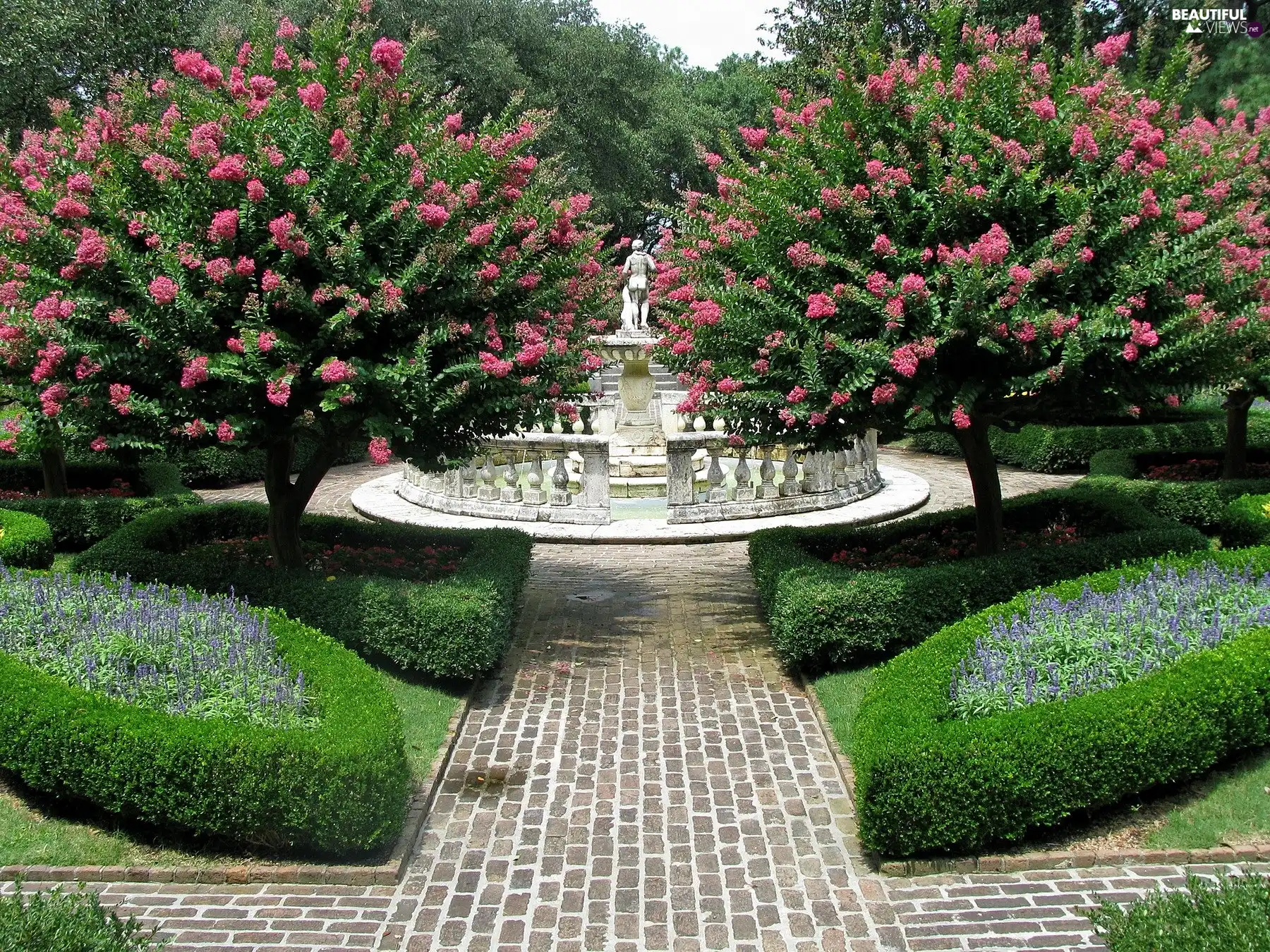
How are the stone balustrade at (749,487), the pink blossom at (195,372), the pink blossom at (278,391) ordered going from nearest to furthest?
the pink blossom at (278,391) → the pink blossom at (195,372) → the stone balustrade at (749,487)

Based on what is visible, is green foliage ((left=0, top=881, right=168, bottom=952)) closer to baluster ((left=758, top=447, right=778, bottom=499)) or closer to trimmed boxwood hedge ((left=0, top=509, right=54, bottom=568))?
trimmed boxwood hedge ((left=0, top=509, right=54, bottom=568))

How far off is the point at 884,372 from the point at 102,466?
1302cm

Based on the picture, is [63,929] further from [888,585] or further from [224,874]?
[888,585]

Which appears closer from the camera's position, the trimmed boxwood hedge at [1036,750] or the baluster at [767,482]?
the trimmed boxwood hedge at [1036,750]

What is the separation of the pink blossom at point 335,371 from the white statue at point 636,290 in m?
12.4

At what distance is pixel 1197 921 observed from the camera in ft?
14.2

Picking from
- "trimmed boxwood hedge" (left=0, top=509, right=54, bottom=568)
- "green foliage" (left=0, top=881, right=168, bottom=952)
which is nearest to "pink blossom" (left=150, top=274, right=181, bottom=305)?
"green foliage" (left=0, top=881, right=168, bottom=952)

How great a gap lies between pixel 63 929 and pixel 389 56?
6610mm

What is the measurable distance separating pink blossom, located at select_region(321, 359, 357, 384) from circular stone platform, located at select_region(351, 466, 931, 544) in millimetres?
5137

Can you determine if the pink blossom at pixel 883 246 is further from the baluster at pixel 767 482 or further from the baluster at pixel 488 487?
the baluster at pixel 488 487

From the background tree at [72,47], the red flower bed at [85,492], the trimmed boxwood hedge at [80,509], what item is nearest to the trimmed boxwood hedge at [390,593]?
the trimmed boxwood hedge at [80,509]

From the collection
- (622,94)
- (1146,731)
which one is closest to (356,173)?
(1146,731)

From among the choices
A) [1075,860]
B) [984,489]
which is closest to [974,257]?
[984,489]

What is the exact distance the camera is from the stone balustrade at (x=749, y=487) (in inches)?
556
